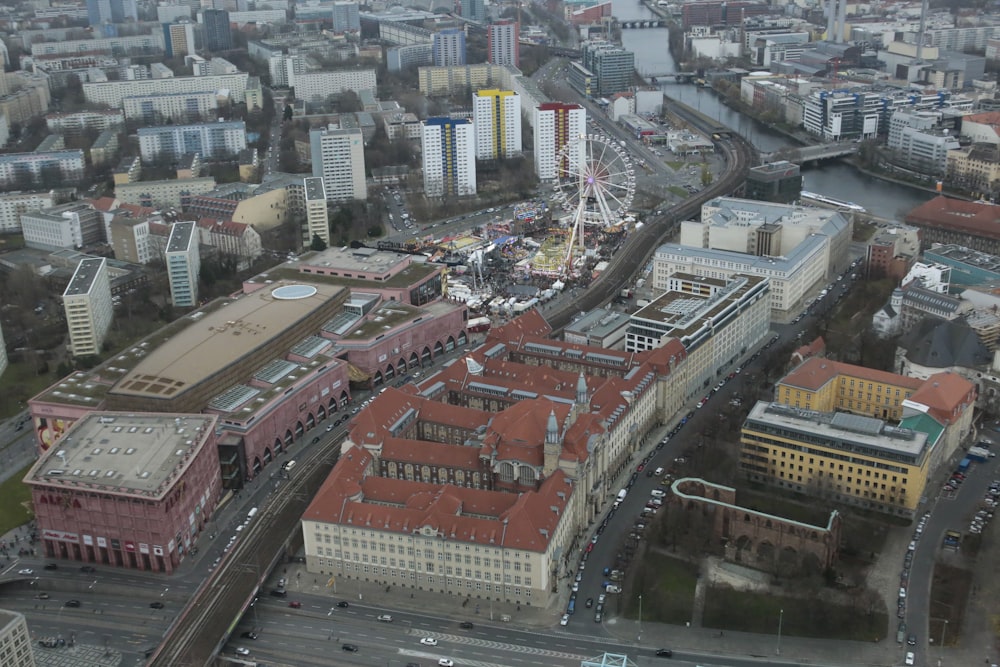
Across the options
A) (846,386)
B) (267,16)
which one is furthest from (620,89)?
(846,386)

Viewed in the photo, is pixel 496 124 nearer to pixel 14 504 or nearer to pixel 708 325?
pixel 708 325

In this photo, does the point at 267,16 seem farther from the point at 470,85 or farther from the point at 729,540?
the point at 729,540

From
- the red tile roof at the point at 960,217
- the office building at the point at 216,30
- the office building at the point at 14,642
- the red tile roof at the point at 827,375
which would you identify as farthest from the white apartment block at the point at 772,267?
the office building at the point at 216,30

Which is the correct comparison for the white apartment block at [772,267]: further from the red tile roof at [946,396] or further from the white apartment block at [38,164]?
the white apartment block at [38,164]

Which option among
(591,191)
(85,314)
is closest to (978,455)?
(591,191)

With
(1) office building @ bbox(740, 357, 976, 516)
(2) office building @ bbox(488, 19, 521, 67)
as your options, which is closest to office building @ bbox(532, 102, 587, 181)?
(2) office building @ bbox(488, 19, 521, 67)
